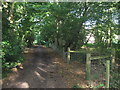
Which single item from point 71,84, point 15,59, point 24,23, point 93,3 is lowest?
point 71,84

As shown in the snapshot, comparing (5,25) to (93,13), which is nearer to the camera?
(5,25)

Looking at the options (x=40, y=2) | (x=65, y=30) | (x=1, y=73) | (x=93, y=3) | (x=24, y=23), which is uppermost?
(x=40, y=2)

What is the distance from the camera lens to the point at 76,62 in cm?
788

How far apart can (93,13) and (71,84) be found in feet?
20.0

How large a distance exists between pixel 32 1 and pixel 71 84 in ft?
27.3

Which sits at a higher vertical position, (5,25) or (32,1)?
(32,1)

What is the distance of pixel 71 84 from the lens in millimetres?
4398

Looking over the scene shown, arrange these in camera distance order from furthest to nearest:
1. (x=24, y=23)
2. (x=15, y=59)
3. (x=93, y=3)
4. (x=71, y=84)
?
(x=24, y=23), (x=93, y=3), (x=15, y=59), (x=71, y=84)

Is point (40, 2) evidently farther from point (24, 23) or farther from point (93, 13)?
point (93, 13)

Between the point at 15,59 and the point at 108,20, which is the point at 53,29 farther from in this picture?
the point at 108,20

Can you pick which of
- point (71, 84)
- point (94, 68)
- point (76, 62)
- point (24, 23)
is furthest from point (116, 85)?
point (24, 23)

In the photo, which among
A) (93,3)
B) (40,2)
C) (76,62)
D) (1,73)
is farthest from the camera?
(40,2)

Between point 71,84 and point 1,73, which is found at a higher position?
point 1,73

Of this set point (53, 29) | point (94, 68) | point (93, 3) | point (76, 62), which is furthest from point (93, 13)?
point (94, 68)
